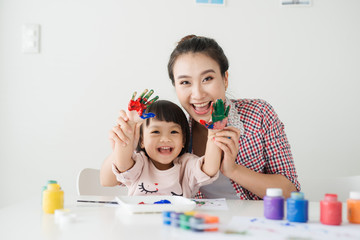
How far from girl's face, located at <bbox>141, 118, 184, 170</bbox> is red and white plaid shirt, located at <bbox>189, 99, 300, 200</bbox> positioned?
0.26m

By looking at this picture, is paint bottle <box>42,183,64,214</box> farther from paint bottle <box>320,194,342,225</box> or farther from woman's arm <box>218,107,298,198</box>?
paint bottle <box>320,194,342,225</box>

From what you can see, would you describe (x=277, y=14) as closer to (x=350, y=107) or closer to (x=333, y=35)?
(x=333, y=35)

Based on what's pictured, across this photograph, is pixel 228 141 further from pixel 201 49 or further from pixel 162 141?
pixel 201 49

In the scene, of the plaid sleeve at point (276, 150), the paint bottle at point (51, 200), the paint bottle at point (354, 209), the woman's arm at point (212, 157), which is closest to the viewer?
the paint bottle at point (354, 209)

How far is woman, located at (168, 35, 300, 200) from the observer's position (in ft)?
5.00

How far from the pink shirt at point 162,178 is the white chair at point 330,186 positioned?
0.61m

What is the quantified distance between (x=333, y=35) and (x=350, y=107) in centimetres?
46

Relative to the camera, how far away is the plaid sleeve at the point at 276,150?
1.55 m

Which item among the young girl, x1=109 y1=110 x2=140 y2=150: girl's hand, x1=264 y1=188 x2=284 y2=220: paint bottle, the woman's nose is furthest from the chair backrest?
x1=264 y1=188 x2=284 y2=220: paint bottle

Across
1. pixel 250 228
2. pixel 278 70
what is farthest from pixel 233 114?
pixel 278 70

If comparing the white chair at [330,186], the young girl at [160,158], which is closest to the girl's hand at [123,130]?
the young girl at [160,158]

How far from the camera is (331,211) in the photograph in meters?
0.91

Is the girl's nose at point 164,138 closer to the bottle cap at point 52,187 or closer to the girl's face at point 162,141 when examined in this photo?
the girl's face at point 162,141

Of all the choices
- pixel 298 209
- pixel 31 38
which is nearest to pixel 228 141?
pixel 298 209
